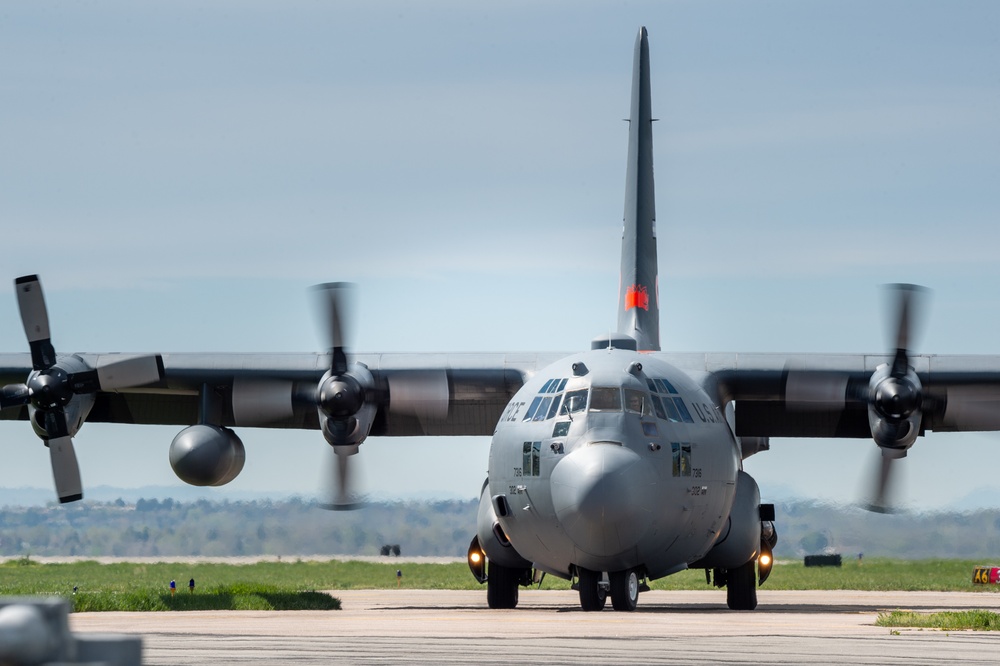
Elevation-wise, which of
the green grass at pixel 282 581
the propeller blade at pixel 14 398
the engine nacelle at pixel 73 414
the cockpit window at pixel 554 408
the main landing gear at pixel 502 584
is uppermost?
the cockpit window at pixel 554 408

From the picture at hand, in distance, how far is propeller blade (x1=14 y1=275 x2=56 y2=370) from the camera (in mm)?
23594

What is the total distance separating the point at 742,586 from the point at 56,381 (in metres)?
11.9

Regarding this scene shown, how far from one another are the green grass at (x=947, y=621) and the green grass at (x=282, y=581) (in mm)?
10332

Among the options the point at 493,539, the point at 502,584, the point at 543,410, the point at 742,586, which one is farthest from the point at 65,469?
the point at 742,586

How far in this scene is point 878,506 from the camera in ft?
78.2

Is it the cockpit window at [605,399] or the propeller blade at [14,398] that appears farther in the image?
the propeller blade at [14,398]

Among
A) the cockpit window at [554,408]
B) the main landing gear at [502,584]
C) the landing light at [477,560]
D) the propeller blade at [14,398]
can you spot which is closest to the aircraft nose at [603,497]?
the cockpit window at [554,408]

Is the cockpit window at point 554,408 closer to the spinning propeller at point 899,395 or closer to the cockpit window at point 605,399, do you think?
the cockpit window at point 605,399

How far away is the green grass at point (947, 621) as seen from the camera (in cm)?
1670

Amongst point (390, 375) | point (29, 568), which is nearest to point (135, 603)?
point (390, 375)

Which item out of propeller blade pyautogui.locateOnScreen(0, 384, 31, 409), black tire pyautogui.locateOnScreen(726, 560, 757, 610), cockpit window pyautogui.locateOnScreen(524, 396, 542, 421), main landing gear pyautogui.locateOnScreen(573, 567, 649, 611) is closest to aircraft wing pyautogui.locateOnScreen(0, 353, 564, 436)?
propeller blade pyautogui.locateOnScreen(0, 384, 31, 409)

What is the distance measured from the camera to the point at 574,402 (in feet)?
62.6

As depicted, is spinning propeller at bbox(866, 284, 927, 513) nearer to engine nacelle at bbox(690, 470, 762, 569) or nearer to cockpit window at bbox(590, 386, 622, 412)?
engine nacelle at bbox(690, 470, 762, 569)

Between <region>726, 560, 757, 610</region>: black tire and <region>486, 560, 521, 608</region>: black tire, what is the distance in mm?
3586
